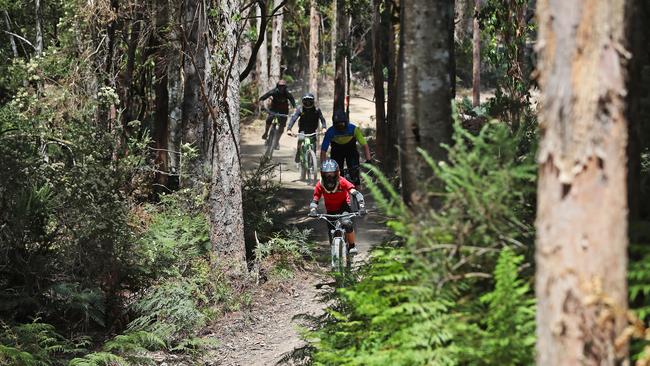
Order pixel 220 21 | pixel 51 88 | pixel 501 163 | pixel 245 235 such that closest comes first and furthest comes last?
pixel 501 163, pixel 220 21, pixel 245 235, pixel 51 88

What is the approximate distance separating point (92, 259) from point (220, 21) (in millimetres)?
4179

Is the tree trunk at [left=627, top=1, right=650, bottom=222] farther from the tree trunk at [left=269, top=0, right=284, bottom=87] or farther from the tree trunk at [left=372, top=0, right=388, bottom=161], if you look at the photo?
the tree trunk at [left=269, top=0, right=284, bottom=87]

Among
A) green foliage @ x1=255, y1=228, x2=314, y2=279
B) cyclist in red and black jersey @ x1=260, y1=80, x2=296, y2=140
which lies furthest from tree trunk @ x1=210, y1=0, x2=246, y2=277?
cyclist in red and black jersey @ x1=260, y1=80, x2=296, y2=140

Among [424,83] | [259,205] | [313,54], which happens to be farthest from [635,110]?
[313,54]

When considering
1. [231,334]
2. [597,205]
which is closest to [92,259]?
[231,334]

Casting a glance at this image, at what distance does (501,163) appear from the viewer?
5.21 meters

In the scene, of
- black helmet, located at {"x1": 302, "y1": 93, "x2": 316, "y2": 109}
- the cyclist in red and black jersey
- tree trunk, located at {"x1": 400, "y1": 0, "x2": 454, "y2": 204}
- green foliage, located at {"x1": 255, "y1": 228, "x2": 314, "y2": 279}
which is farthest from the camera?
the cyclist in red and black jersey

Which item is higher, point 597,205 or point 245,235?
point 597,205

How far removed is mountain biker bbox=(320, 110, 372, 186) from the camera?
1568 cm

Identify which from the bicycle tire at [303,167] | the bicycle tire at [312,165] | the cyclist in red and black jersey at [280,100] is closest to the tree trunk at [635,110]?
the bicycle tire at [312,165]

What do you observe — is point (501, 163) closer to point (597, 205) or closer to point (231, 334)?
point (597, 205)

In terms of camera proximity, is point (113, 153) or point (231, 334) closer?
point (231, 334)

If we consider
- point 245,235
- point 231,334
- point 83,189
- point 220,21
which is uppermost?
point 220,21

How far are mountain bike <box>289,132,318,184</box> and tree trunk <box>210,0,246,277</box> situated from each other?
276 inches
